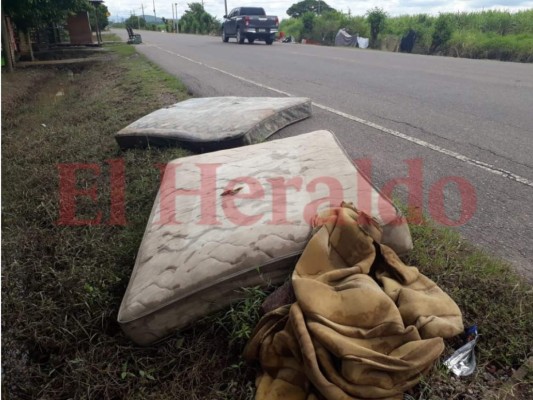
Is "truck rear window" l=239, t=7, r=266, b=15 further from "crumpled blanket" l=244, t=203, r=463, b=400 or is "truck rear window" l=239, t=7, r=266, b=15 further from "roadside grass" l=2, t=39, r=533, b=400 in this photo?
"crumpled blanket" l=244, t=203, r=463, b=400

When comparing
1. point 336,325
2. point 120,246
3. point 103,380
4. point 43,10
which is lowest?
point 103,380

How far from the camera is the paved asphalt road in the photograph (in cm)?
246

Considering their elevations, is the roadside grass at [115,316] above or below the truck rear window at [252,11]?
below

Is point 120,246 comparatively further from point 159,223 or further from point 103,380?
point 103,380

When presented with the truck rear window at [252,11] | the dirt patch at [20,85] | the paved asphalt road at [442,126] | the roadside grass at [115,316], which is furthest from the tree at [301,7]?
the roadside grass at [115,316]

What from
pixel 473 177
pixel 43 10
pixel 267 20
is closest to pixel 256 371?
pixel 473 177

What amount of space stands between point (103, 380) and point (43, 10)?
1279 cm

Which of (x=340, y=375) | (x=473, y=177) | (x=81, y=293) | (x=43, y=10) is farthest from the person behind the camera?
(x=43, y=10)

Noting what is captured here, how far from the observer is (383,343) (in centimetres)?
142

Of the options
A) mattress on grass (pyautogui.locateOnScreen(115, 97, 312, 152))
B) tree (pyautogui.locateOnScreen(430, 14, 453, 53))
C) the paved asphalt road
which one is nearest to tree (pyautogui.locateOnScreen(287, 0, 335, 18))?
tree (pyautogui.locateOnScreen(430, 14, 453, 53))

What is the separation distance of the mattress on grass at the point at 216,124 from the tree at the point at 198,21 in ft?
132

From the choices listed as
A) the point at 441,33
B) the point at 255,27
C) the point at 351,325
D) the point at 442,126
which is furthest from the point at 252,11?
the point at 351,325

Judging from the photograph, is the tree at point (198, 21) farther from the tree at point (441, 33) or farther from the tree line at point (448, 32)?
the tree at point (441, 33)

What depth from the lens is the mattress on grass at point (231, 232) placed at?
1.74 metres
